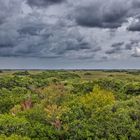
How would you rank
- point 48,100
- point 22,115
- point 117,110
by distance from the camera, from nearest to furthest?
point 117,110 < point 22,115 < point 48,100

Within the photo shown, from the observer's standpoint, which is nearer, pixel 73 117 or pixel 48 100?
pixel 73 117

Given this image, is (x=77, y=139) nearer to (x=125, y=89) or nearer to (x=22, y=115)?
(x=22, y=115)

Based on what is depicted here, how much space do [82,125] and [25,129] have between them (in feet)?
27.6

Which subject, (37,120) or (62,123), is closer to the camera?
(62,123)

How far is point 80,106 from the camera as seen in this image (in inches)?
2559

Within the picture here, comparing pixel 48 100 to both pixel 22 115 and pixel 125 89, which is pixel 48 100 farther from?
pixel 125 89

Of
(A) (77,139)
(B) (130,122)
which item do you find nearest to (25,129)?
(A) (77,139)

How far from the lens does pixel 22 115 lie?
66.6 metres

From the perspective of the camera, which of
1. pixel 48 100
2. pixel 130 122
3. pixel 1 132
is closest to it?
pixel 1 132

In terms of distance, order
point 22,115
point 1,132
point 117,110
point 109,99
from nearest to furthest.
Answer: point 1,132 → point 117,110 → point 22,115 → point 109,99

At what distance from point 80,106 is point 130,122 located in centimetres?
1043

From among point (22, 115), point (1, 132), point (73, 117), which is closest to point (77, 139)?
point (73, 117)

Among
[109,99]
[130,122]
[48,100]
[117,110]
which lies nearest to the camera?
[130,122]

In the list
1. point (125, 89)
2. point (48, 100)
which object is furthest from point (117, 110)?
point (125, 89)
